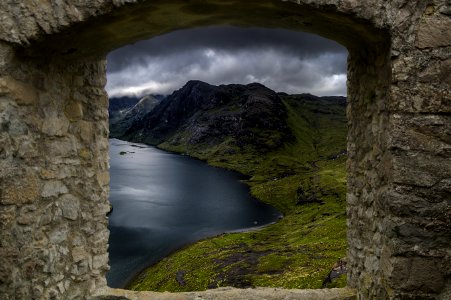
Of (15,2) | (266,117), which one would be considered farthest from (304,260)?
(266,117)

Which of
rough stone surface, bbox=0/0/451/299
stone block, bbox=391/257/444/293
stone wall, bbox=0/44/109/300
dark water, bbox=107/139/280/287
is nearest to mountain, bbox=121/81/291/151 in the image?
dark water, bbox=107/139/280/287

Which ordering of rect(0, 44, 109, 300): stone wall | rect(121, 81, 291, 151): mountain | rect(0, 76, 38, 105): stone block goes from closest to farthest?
1. rect(0, 76, 38, 105): stone block
2. rect(0, 44, 109, 300): stone wall
3. rect(121, 81, 291, 151): mountain

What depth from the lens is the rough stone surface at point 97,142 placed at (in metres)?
4.76

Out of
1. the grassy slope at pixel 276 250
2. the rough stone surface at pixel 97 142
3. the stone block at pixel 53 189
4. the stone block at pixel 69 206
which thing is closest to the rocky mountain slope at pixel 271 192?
the grassy slope at pixel 276 250

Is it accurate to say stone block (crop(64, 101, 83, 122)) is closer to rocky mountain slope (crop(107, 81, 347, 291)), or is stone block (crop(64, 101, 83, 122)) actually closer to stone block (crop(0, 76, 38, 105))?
stone block (crop(0, 76, 38, 105))

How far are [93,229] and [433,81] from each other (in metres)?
5.11

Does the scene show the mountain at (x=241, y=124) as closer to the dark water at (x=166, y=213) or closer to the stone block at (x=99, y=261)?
the dark water at (x=166, y=213)

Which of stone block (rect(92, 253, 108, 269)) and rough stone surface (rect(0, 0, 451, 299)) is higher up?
rough stone surface (rect(0, 0, 451, 299))

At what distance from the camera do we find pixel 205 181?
88750mm

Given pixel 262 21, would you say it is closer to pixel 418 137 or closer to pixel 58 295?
pixel 418 137

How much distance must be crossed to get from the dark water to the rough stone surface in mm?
29203

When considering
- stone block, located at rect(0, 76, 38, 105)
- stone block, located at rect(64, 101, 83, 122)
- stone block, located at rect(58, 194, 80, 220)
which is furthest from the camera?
stone block, located at rect(64, 101, 83, 122)

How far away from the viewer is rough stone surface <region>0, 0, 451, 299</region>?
4758 millimetres

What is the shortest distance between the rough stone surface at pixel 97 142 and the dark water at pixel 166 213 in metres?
29.2
